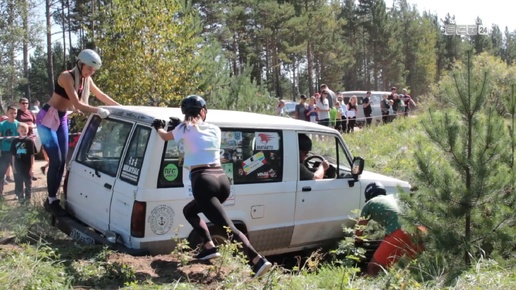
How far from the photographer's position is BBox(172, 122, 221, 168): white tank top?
469cm

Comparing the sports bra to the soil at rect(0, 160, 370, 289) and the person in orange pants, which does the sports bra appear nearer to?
the soil at rect(0, 160, 370, 289)

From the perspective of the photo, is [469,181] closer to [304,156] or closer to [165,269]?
[304,156]

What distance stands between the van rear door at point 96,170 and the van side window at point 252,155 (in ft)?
3.48

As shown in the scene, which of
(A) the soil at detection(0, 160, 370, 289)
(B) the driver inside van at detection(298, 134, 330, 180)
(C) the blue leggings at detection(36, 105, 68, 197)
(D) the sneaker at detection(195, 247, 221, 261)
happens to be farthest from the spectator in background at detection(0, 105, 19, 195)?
(D) the sneaker at detection(195, 247, 221, 261)

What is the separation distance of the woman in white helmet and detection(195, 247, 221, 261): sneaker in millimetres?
1946

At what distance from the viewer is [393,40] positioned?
192ft

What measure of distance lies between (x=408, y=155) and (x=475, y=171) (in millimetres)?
7576

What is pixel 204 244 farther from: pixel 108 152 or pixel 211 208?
pixel 108 152

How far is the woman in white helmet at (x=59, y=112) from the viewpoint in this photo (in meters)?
5.73

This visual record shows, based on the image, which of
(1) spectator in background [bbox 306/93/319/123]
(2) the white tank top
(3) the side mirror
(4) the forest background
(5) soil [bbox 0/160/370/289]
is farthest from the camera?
(1) spectator in background [bbox 306/93/319/123]

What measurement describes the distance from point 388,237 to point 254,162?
1642 mm

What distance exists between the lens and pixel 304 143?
6.32 m

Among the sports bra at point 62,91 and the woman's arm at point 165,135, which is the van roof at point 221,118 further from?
the sports bra at point 62,91

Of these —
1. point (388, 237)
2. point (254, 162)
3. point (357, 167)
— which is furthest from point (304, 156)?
point (388, 237)
